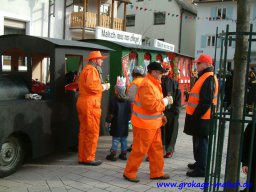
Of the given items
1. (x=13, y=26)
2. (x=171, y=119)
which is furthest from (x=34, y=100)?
(x=13, y=26)

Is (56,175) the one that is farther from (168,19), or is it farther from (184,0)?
(184,0)

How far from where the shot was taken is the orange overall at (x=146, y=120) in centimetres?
484

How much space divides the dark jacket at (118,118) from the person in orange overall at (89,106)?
1.81 feet

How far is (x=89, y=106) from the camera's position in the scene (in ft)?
18.6

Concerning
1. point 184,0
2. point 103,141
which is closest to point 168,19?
point 184,0

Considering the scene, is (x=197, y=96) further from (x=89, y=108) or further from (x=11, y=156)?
(x=11, y=156)

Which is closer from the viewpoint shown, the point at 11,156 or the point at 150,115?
the point at 150,115

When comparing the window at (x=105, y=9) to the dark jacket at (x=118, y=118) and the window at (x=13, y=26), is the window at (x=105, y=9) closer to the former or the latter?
the window at (x=13, y=26)

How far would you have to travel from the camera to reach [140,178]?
5340mm

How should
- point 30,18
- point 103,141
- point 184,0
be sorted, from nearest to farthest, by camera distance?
point 103,141 → point 30,18 → point 184,0

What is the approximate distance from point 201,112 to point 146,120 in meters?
0.87

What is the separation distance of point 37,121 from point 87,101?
32.4 inches

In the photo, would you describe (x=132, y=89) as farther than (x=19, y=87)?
Yes

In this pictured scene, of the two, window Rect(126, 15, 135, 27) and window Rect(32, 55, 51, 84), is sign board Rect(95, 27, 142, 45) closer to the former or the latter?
window Rect(32, 55, 51, 84)
